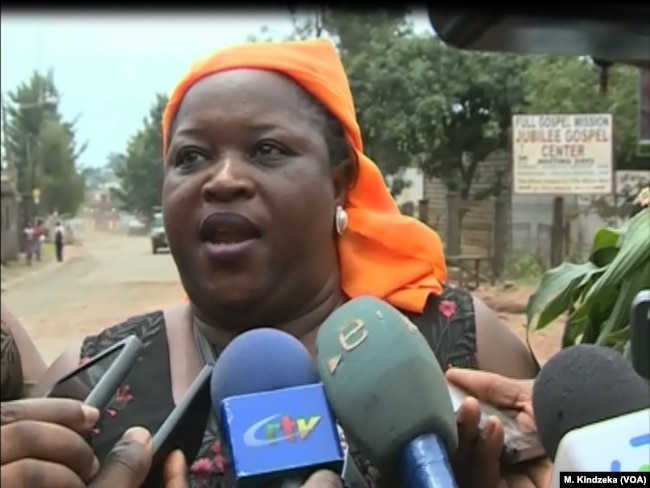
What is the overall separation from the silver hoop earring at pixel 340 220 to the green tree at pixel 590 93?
0.47m

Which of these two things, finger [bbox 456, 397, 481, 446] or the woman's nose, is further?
the woman's nose

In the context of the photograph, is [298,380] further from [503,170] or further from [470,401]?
[503,170]

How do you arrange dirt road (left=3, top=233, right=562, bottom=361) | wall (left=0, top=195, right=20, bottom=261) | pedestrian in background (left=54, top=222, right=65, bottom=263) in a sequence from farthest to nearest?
pedestrian in background (left=54, top=222, right=65, bottom=263) < dirt road (left=3, top=233, right=562, bottom=361) < wall (left=0, top=195, right=20, bottom=261)

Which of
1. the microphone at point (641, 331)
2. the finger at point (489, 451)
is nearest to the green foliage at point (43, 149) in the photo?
the finger at point (489, 451)

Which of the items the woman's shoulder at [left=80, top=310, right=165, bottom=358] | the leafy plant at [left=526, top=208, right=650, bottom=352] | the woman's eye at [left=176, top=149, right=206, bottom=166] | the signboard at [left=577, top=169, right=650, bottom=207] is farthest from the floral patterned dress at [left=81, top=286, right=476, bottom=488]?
the signboard at [left=577, top=169, right=650, bottom=207]

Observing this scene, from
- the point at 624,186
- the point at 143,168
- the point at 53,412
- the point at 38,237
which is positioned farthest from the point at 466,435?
the point at 624,186

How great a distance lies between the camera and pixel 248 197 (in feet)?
3.44

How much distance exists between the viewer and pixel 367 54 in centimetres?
149

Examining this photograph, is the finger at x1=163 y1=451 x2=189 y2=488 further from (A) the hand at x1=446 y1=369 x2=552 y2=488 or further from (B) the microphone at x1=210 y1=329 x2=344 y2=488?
(A) the hand at x1=446 y1=369 x2=552 y2=488

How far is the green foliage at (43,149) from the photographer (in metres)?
1.25

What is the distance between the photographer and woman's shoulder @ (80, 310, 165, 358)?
1.16m

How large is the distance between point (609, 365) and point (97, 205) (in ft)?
2.55

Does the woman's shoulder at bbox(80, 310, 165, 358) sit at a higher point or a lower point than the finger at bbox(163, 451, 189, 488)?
lower

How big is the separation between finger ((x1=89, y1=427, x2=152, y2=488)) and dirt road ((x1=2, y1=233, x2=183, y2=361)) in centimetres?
44
